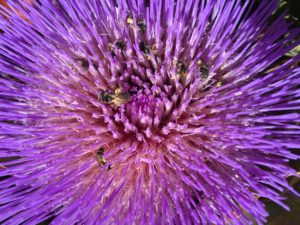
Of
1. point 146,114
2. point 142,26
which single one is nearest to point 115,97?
point 146,114

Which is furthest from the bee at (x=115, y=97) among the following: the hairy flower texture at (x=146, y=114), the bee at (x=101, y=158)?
the bee at (x=101, y=158)

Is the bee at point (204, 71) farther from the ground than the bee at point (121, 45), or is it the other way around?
the bee at point (121, 45)

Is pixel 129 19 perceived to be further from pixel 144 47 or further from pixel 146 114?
pixel 146 114

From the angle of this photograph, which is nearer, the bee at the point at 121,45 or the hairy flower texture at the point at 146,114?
the hairy flower texture at the point at 146,114

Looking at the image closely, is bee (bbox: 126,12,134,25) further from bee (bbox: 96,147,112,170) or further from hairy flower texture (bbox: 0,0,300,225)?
bee (bbox: 96,147,112,170)

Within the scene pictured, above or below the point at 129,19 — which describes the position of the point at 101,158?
below

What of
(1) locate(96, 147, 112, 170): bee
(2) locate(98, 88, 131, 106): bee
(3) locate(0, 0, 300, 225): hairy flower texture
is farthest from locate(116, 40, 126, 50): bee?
(1) locate(96, 147, 112, 170): bee

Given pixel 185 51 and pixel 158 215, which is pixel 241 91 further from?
pixel 158 215

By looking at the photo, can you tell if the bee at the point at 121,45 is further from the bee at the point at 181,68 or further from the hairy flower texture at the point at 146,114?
the bee at the point at 181,68
